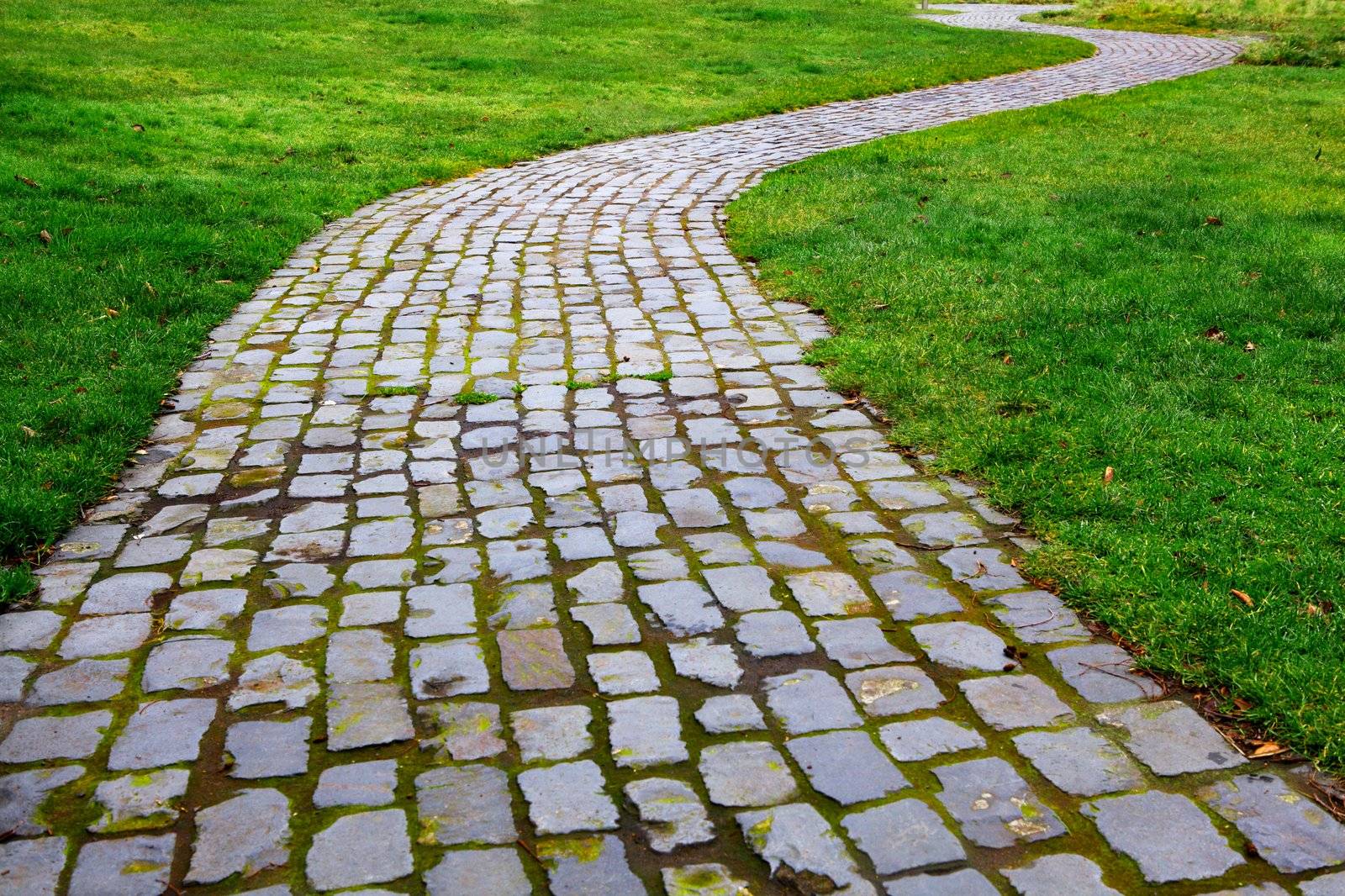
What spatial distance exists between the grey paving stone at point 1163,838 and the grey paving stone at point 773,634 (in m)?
1.00

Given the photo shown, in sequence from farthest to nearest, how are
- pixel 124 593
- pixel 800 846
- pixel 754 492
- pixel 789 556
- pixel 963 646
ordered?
pixel 754 492 < pixel 789 556 < pixel 124 593 < pixel 963 646 < pixel 800 846

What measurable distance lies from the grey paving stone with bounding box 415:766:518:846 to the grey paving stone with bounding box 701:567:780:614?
110cm

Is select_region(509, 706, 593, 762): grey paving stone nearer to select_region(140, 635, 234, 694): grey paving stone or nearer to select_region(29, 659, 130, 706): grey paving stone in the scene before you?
select_region(140, 635, 234, 694): grey paving stone

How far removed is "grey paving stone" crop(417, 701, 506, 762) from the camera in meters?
3.05

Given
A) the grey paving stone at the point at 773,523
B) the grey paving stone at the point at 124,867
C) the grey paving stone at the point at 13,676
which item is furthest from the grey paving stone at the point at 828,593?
the grey paving stone at the point at 13,676

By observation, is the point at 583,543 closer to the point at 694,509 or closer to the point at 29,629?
the point at 694,509

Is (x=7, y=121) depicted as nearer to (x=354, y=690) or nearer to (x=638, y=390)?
(x=638, y=390)

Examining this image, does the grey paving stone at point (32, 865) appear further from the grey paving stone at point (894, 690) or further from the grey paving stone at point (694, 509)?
the grey paving stone at point (694, 509)

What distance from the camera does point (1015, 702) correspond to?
3.27 metres

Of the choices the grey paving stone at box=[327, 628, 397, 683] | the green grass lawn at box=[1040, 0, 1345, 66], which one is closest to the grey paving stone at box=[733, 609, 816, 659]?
the grey paving stone at box=[327, 628, 397, 683]

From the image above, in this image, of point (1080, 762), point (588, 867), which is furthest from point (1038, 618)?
point (588, 867)

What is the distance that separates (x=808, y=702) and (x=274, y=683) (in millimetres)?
1584

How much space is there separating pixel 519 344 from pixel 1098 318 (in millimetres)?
3196

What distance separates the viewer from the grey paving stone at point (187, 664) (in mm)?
3330
